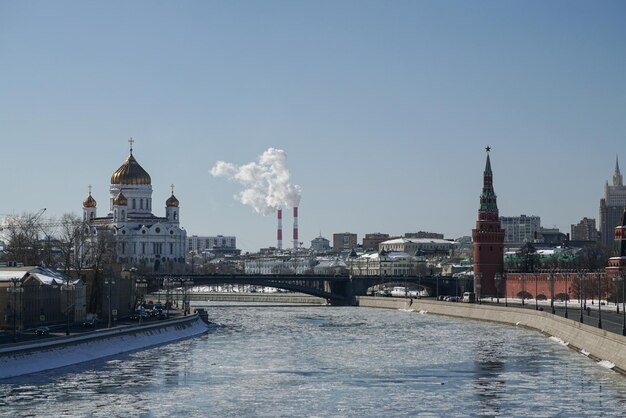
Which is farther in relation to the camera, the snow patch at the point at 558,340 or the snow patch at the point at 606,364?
the snow patch at the point at 558,340

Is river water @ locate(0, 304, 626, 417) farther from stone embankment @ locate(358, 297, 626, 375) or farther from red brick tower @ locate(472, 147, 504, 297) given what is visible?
red brick tower @ locate(472, 147, 504, 297)

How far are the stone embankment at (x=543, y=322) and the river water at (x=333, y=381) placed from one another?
1.01 m

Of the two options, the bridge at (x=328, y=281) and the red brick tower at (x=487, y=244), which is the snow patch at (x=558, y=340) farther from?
the red brick tower at (x=487, y=244)

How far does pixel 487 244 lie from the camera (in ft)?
548

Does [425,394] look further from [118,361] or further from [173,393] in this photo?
[118,361]

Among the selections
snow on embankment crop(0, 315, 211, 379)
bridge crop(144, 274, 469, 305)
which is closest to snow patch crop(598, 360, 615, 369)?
snow on embankment crop(0, 315, 211, 379)

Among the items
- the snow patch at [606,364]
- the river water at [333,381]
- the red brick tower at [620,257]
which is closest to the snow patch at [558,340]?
the river water at [333,381]

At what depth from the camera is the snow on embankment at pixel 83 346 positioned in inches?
2542

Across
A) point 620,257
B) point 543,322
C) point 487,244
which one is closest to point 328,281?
point 487,244

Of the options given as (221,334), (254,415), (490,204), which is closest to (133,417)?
(254,415)

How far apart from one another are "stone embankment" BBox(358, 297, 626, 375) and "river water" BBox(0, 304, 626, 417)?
101 cm

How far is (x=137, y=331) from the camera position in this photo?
84.3 metres

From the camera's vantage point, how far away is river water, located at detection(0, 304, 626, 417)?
2115 inches

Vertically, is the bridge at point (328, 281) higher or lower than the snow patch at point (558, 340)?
higher
